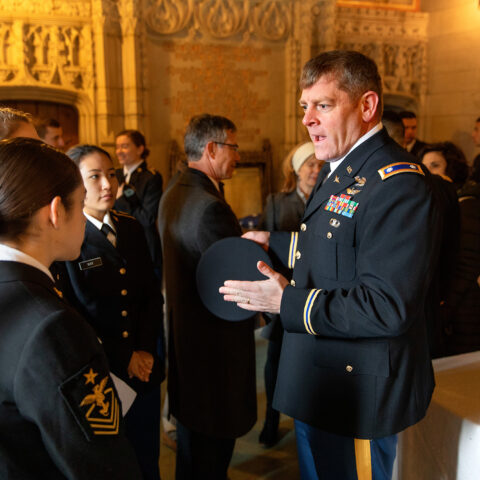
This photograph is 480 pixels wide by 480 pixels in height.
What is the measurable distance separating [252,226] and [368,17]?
4.21m

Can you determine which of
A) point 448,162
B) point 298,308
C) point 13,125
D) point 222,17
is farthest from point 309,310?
point 222,17

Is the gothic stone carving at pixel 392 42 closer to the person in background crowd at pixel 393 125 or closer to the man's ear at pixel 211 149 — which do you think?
the person in background crowd at pixel 393 125

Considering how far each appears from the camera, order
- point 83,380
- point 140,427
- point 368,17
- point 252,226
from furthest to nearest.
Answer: point 368,17
point 252,226
point 140,427
point 83,380

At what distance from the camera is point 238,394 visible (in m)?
2.16

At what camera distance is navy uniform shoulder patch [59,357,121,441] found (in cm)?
88

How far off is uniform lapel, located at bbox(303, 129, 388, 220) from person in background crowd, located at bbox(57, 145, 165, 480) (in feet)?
2.77

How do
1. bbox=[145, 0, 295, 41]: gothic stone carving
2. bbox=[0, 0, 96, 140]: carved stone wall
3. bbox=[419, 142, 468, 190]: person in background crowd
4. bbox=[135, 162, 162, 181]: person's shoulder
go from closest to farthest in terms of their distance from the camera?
bbox=[419, 142, 468, 190]: person in background crowd, bbox=[135, 162, 162, 181]: person's shoulder, bbox=[0, 0, 96, 140]: carved stone wall, bbox=[145, 0, 295, 41]: gothic stone carving

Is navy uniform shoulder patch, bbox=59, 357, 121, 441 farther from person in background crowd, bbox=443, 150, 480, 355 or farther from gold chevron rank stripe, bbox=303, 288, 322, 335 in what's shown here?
person in background crowd, bbox=443, 150, 480, 355

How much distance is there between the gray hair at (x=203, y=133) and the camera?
90.4 inches

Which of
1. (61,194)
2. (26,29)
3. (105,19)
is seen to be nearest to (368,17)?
(105,19)

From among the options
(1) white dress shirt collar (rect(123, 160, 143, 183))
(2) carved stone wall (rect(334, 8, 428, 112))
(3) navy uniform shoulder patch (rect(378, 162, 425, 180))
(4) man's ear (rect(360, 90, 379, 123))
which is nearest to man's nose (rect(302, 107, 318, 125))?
(4) man's ear (rect(360, 90, 379, 123))

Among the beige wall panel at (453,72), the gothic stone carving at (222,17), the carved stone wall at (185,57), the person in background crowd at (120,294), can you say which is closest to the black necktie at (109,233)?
the person in background crowd at (120,294)

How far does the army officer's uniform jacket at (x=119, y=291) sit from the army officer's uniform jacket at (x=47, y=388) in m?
0.90

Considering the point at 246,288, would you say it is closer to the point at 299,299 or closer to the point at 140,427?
the point at 299,299
